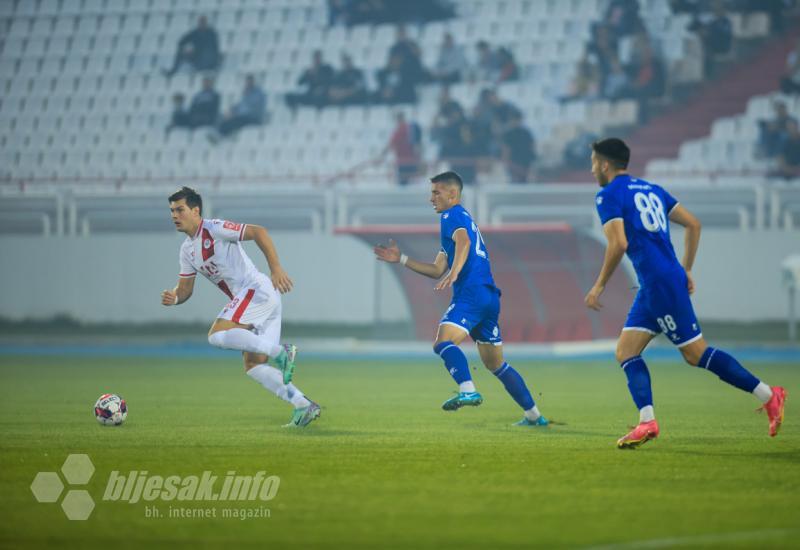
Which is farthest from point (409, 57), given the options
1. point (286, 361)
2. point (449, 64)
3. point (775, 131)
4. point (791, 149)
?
point (286, 361)

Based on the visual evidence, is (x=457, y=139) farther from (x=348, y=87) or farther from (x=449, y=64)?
(x=348, y=87)

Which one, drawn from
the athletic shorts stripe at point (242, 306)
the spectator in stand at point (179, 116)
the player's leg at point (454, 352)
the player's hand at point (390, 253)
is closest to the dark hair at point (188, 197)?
the athletic shorts stripe at point (242, 306)

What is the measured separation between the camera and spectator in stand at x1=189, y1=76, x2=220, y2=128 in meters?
29.4

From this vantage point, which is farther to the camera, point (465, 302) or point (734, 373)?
point (465, 302)

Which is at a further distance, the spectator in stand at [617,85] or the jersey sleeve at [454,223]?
the spectator in stand at [617,85]

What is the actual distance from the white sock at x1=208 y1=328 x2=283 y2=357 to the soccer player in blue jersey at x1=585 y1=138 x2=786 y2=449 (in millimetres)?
2673

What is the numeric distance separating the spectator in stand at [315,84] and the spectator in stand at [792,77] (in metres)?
9.67

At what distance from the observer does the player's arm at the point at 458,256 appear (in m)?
10.1

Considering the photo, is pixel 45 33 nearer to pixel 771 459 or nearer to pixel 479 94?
pixel 479 94

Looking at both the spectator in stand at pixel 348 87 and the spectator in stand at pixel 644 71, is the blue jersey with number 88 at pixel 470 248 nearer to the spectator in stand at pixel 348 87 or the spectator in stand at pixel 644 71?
the spectator in stand at pixel 644 71

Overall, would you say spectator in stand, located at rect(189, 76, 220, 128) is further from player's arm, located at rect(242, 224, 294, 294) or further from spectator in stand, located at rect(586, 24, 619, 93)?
player's arm, located at rect(242, 224, 294, 294)

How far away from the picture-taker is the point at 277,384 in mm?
10117

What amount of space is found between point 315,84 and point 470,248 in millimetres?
19428

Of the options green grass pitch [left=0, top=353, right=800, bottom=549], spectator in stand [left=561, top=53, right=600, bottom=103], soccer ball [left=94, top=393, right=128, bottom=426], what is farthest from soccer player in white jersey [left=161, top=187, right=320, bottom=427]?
spectator in stand [left=561, top=53, right=600, bottom=103]
